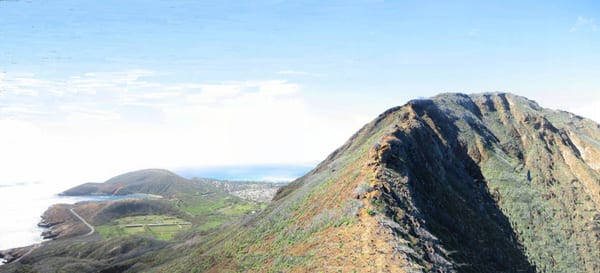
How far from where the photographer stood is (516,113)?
88438mm

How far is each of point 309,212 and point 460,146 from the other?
4781cm

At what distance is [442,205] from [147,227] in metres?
144

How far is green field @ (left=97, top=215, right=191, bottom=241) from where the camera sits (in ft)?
440

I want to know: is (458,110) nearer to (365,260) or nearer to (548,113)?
(548,113)

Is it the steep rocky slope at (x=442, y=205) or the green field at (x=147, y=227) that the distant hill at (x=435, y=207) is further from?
the green field at (x=147, y=227)

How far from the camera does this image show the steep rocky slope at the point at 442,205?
86.4ft

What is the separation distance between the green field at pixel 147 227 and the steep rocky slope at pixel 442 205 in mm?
93871

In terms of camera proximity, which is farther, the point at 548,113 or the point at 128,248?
the point at 548,113

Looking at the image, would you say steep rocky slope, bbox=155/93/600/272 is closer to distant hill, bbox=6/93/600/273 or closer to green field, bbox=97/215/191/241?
distant hill, bbox=6/93/600/273

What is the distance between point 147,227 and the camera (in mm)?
145500

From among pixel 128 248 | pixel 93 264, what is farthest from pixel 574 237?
pixel 128 248

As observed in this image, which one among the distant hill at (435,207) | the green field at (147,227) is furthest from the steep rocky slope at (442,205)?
the green field at (147,227)

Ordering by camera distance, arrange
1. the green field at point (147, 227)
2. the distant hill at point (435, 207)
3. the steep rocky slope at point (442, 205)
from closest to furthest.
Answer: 1. the steep rocky slope at point (442, 205)
2. the distant hill at point (435, 207)
3. the green field at point (147, 227)

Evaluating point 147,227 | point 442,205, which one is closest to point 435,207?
point 442,205
